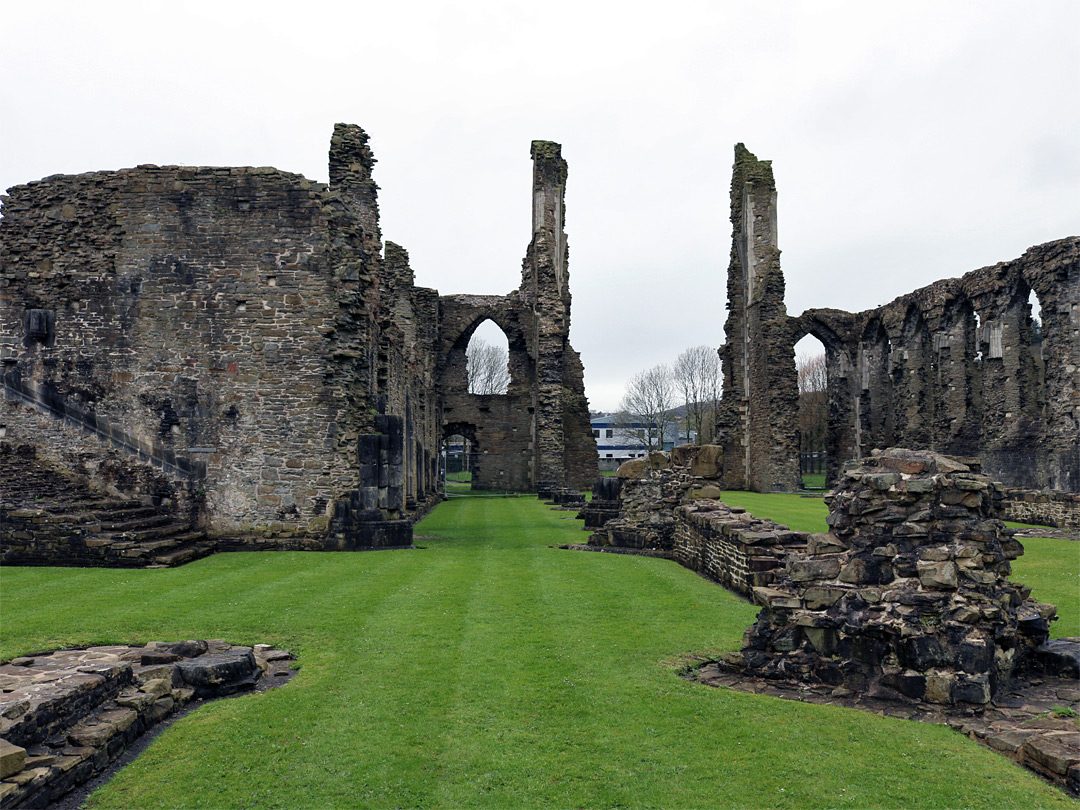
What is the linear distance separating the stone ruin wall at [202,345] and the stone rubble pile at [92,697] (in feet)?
24.0

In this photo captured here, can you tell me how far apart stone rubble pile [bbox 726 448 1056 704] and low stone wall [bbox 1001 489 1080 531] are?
40.8 ft

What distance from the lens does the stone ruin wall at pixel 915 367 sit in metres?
23.2

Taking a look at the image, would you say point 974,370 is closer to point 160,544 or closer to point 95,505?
point 160,544

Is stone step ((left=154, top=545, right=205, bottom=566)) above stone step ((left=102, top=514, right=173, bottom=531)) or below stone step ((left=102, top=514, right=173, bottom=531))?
below

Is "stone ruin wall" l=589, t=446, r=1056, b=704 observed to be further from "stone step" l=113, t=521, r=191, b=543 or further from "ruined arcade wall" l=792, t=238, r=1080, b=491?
"ruined arcade wall" l=792, t=238, r=1080, b=491

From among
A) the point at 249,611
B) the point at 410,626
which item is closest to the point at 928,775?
the point at 410,626

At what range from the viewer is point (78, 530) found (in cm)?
1184

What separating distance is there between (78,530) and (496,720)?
992 centimetres

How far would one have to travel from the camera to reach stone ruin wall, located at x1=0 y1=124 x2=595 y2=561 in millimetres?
13867

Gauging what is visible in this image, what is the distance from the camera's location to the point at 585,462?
3522cm

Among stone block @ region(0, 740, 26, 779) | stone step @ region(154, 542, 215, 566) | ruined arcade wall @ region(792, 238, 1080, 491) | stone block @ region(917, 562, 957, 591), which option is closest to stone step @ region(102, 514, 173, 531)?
stone step @ region(154, 542, 215, 566)

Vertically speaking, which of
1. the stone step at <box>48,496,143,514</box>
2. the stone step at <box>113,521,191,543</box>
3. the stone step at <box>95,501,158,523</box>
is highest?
the stone step at <box>48,496,143,514</box>

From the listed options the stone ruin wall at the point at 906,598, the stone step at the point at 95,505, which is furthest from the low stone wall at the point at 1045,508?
the stone step at the point at 95,505

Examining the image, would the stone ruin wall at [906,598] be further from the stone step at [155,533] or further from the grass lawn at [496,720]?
the stone step at [155,533]
